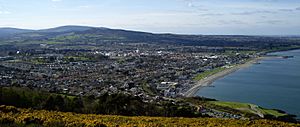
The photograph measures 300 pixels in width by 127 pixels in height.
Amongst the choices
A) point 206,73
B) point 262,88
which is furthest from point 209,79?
point 262,88

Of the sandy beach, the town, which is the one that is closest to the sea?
the sandy beach

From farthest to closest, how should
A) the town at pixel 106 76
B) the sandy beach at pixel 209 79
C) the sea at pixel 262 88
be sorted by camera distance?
the sandy beach at pixel 209 79, the town at pixel 106 76, the sea at pixel 262 88

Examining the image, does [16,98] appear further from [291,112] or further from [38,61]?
[38,61]

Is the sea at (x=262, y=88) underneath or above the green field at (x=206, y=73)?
above

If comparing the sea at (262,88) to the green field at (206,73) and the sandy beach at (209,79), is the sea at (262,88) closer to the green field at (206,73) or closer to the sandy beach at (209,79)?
the sandy beach at (209,79)

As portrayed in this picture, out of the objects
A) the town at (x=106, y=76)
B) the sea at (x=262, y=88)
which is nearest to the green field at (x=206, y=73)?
the town at (x=106, y=76)

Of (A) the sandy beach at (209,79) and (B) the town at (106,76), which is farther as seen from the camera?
(A) the sandy beach at (209,79)

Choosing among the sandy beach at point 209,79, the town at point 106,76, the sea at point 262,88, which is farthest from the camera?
the sandy beach at point 209,79

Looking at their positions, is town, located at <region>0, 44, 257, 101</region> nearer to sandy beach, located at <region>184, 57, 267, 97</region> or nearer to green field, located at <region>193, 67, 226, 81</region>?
sandy beach, located at <region>184, 57, 267, 97</region>
